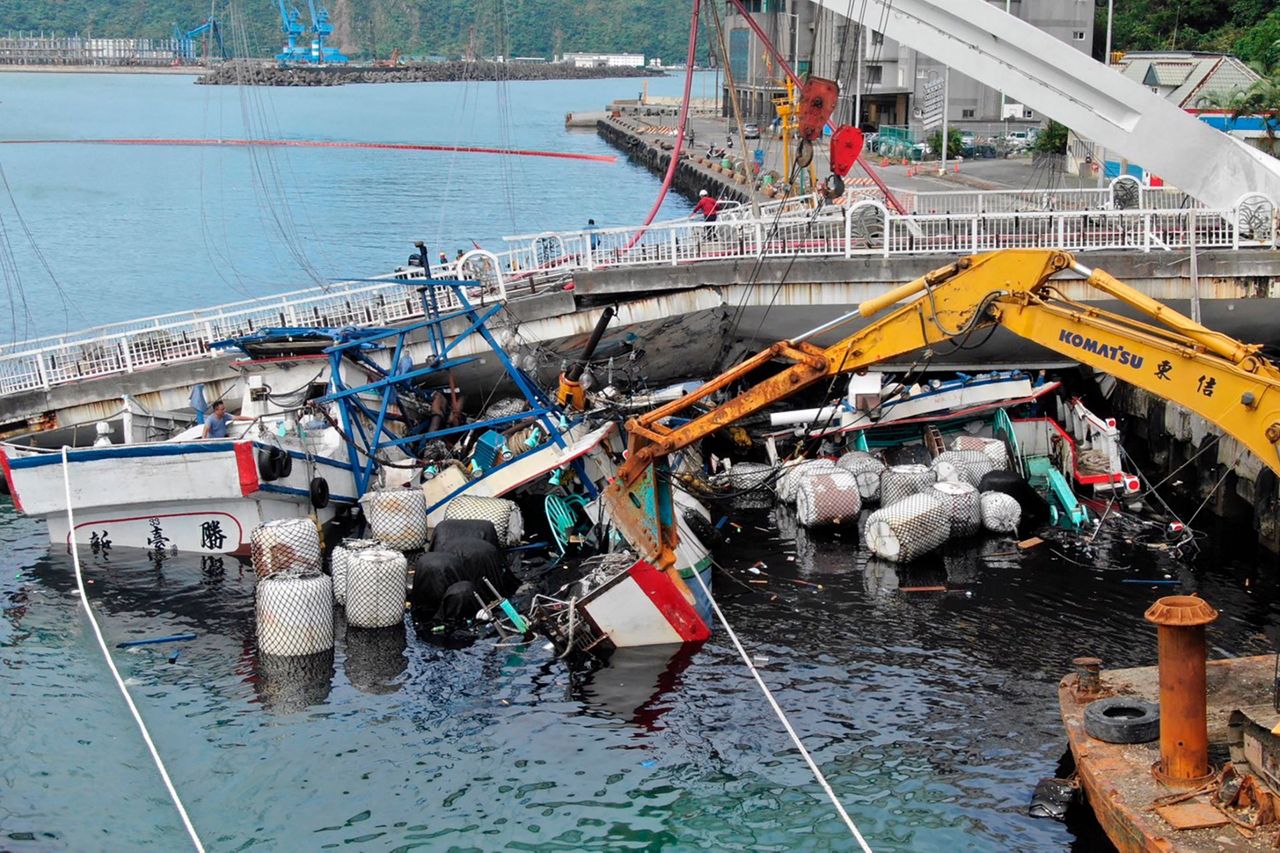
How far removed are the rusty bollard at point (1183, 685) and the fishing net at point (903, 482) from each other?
1273 centimetres

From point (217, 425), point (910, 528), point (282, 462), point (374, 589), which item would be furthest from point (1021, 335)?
point (217, 425)

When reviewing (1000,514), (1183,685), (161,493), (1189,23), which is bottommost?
(1000,514)

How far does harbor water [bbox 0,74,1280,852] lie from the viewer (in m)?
16.4

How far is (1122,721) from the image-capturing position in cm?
1441

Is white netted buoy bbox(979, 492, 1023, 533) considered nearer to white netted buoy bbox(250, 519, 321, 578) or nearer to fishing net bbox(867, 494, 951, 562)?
fishing net bbox(867, 494, 951, 562)

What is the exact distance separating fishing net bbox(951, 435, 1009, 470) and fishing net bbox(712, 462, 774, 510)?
12.6ft

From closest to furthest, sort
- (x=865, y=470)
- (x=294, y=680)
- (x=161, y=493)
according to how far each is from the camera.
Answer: (x=294, y=680), (x=161, y=493), (x=865, y=470)

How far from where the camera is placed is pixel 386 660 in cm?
2108

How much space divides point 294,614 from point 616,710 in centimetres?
524

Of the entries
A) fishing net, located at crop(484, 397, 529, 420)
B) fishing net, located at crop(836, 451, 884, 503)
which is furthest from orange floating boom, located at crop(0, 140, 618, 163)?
fishing net, located at crop(836, 451, 884, 503)

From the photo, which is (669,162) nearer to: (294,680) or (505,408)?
(505,408)

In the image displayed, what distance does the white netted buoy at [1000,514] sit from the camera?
25578mm

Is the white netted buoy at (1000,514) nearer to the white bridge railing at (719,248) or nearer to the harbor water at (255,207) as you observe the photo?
the white bridge railing at (719,248)

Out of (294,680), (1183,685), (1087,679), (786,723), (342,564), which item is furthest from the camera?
(342,564)
